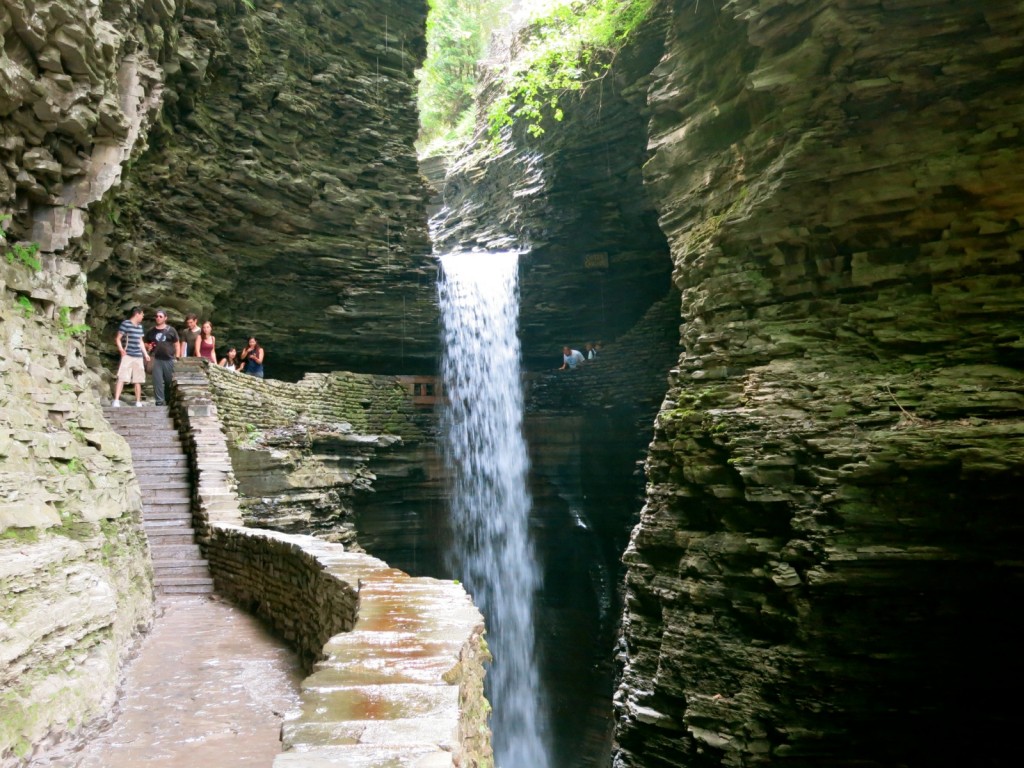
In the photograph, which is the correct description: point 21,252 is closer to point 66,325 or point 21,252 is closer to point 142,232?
point 66,325

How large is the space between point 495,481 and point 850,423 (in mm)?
11103

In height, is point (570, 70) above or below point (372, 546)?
above

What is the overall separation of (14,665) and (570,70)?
15.2m

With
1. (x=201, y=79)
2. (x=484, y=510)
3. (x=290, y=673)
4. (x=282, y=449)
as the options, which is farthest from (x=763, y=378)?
(x=201, y=79)

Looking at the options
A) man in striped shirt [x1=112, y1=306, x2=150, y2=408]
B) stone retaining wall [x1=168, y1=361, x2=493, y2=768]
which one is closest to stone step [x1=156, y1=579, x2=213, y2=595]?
stone retaining wall [x1=168, y1=361, x2=493, y2=768]

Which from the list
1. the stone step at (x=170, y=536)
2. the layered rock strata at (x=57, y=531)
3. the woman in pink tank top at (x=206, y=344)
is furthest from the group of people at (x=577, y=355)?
the layered rock strata at (x=57, y=531)

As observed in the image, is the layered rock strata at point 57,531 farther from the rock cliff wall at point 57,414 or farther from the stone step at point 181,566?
the stone step at point 181,566

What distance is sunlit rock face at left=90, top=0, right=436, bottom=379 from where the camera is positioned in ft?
48.4

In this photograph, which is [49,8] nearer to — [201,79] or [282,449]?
[282,449]

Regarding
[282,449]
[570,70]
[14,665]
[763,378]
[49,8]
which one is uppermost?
[570,70]

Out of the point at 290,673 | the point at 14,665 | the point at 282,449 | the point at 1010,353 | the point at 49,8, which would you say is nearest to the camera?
the point at 14,665

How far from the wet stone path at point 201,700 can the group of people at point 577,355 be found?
12610mm

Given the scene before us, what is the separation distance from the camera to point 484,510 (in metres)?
17.1

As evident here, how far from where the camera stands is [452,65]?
98.7 ft
